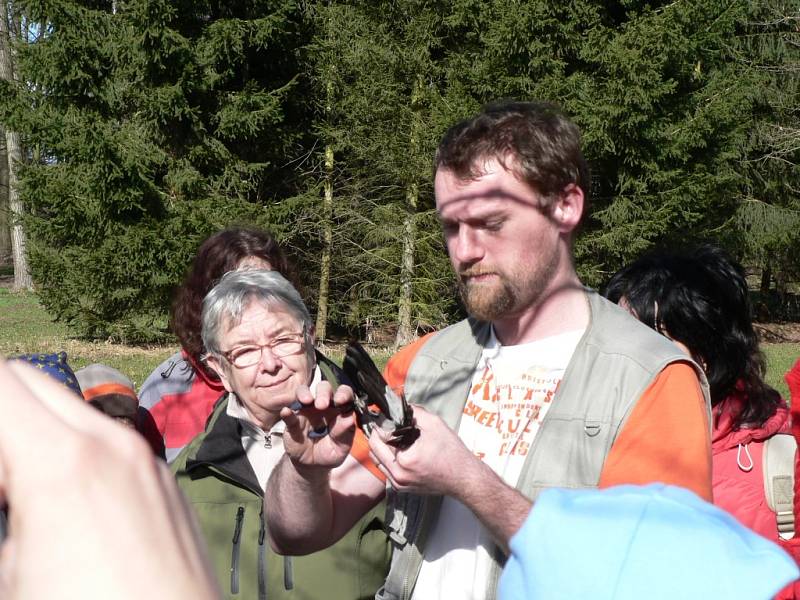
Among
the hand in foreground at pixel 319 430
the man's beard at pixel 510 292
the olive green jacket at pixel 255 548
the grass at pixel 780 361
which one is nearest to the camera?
the hand in foreground at pixel 319 430

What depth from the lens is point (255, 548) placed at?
2283 millimetres

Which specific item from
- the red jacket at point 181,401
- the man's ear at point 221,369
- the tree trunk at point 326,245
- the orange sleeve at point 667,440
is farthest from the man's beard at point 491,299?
the tree trunk at point 326,245

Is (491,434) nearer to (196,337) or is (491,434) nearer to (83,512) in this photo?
(83,512)

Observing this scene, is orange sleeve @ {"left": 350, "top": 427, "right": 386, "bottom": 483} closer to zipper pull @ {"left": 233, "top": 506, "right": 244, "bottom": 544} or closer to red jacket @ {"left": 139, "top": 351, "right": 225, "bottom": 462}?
zipper pull @ {"left": 233, "top": 506, "right": 244, "bottom": 544}

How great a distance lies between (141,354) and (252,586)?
1265 cm

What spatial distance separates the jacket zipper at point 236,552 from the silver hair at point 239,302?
1.92 ft

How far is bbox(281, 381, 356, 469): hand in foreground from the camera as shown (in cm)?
168

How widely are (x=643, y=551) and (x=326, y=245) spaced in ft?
53.7

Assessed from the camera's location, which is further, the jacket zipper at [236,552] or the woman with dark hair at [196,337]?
the woman with dark hair at [196,337]

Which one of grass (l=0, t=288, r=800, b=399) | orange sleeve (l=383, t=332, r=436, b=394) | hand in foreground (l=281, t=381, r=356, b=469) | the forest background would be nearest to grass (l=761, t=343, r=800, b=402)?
grass (l=0, t=288, r=800, b=399)

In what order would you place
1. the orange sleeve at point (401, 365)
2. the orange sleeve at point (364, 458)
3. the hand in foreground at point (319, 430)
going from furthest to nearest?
the orange sleeve at point (401, 365) < the orange sleeve at point (364, 458) < the hand in foreground at point (319, 430)

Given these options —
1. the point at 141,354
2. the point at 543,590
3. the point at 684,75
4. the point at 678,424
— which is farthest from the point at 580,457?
the point at 684,75

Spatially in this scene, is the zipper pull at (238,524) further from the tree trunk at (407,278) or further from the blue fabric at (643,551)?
the tree trunk at (407,278)

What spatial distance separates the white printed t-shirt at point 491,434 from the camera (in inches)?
69.3
